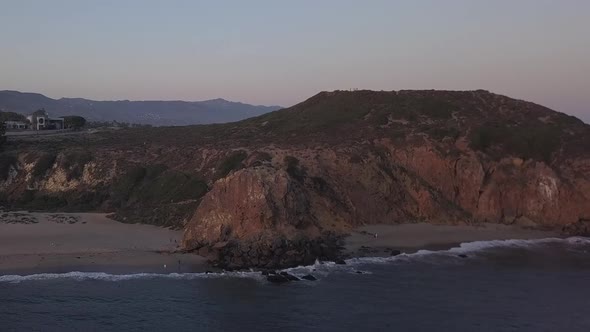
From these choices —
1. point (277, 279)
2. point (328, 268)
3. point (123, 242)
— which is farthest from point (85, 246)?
point (328, 268)

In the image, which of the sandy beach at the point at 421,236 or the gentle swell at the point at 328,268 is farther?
the sandy beach at the point at 421,236

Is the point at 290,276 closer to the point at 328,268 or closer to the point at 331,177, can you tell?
the point at 328,268

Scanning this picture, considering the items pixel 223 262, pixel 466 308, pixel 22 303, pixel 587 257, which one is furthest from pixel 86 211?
pixel 587 257

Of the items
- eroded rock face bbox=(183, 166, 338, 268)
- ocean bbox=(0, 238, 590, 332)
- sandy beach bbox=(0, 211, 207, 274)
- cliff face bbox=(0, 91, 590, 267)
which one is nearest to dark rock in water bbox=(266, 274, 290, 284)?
ocean bbox=(0, 238, 590, 332)

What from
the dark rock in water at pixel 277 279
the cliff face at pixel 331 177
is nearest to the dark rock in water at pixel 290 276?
the dark rock in water at pixel 277 279

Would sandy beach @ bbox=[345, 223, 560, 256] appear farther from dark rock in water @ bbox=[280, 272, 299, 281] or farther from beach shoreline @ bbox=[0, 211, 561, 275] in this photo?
dark rock in water @ bbox=[280, 272, 299, 281]

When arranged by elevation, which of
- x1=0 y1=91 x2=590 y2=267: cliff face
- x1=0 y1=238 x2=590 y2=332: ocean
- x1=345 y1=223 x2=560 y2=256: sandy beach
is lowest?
x1=0 y1=238 x2=590 y2=332: ocean

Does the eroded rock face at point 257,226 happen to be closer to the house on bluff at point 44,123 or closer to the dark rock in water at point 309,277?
the dark rock in water at point 309,277
